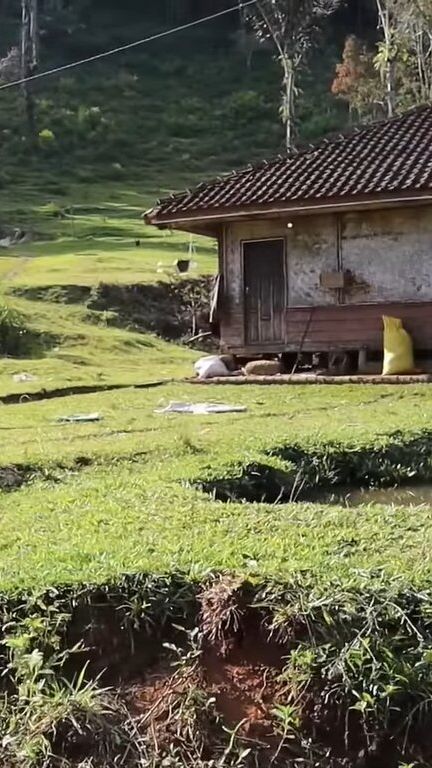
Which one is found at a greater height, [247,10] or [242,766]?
[247,10]

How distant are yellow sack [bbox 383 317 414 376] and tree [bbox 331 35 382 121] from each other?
2721 centimetres

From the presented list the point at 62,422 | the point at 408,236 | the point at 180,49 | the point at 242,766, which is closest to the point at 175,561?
the point at 242,766

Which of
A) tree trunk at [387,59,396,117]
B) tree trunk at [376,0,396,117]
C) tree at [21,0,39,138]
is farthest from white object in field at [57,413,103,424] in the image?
tree at [21,0,39,138]

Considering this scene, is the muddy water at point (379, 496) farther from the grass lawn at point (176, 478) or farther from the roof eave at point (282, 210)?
the roof eave at point (282, 210)

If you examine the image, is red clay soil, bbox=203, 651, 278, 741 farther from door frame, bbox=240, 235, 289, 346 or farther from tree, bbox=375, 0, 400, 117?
tree, bbox=375, 0, 400, 117

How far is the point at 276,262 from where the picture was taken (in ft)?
61.6

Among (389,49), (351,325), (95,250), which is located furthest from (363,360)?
(389,49)

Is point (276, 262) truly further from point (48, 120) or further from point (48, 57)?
point (48, 57)

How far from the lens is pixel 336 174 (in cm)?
1805

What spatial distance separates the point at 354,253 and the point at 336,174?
126 cm

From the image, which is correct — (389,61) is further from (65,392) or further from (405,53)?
(65,392)

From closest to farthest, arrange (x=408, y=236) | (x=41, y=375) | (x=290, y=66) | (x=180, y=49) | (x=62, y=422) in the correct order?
1. (x=62, y=422)
2. (x=408, y=236)
3. (x=41, y=375)
4. (x=290, y=66)
5. (x=180, y=49)

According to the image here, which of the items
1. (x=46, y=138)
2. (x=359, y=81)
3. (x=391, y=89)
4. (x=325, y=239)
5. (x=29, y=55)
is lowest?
(x=325, y=239)

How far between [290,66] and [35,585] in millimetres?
39187
